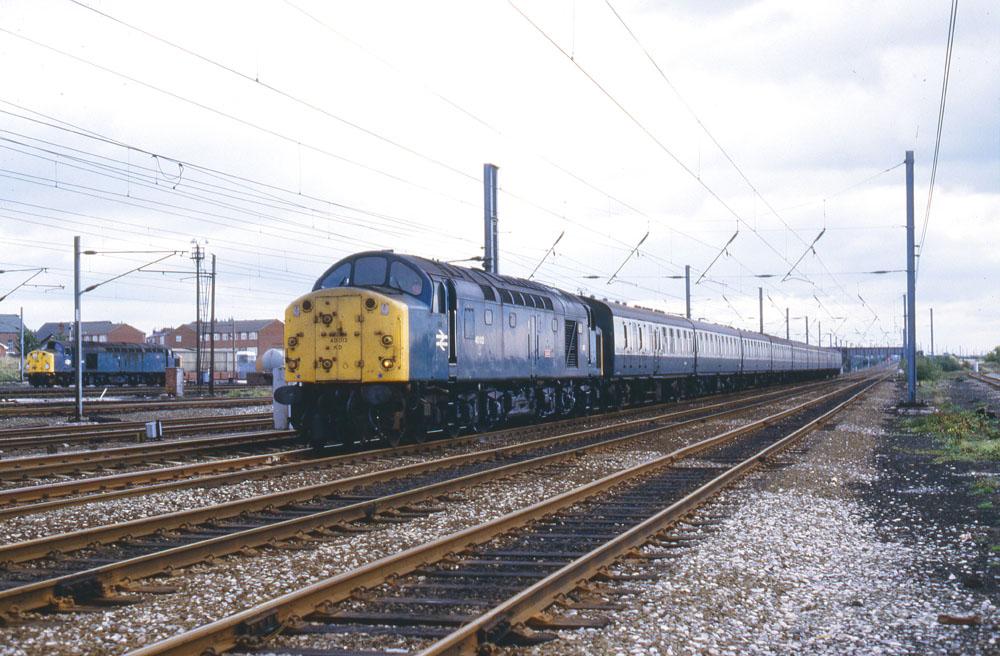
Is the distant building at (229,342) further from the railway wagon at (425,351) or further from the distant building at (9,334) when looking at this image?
the railway wagon at (425,351)

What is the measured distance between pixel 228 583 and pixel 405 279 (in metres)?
10.2

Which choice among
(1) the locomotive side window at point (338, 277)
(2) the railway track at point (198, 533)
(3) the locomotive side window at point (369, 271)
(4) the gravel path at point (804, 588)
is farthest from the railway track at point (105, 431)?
(4) the gravel path at point (804, 588)

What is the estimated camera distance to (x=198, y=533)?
8.64 m

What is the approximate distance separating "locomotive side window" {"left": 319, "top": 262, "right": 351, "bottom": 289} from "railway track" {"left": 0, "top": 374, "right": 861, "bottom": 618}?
5.05 metres

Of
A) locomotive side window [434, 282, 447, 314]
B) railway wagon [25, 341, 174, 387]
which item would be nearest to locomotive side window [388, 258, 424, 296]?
locomotive side window [434, 282, 447, 314]

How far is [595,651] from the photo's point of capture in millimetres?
5230

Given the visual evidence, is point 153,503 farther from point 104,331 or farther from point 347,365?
point 104,331

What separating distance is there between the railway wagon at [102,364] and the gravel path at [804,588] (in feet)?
189

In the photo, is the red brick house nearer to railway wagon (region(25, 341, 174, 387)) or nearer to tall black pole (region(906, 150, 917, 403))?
railway wagon (region(25, 341, 174, 387))

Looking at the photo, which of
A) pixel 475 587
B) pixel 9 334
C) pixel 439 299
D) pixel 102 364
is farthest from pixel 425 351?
pixel 9 334

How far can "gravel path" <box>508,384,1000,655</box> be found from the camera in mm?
5422

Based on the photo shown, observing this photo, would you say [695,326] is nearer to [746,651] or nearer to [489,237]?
[489,237]

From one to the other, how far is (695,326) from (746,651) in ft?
117

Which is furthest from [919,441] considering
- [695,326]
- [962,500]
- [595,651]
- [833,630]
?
[695,326]
